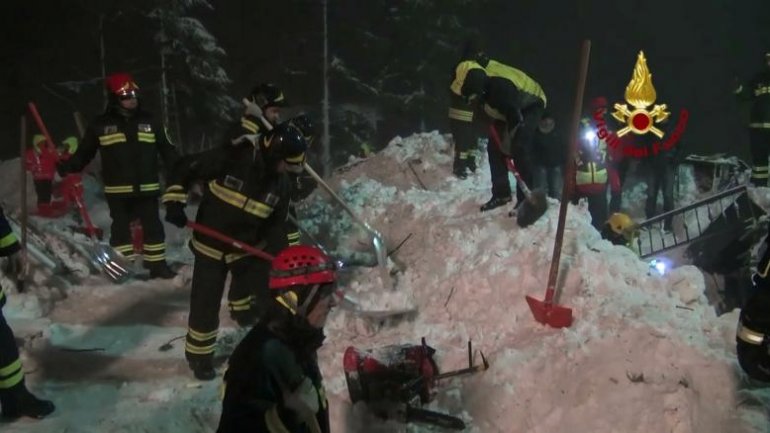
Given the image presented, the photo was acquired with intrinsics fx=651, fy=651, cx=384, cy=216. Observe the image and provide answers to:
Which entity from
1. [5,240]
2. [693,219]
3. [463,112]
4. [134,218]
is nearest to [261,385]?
[5,240]

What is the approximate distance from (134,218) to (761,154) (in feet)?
29.7

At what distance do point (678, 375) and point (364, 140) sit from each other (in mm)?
18816

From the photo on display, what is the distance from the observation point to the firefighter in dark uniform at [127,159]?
6789mm

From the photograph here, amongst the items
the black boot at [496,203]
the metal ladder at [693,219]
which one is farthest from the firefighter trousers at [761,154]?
the black boot at [496,203]

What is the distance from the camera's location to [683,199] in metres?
13.0

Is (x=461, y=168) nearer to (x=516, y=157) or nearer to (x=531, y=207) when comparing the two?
(x=516, y=157)

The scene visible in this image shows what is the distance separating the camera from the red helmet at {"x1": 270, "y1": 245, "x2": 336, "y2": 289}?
2.66 meters

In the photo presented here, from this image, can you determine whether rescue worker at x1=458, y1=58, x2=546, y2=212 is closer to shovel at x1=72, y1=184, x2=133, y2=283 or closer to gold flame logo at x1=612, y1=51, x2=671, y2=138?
gold flame logo at x1=612, y1=51, x2=671, y2=138

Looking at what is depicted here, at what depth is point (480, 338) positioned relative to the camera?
5.39 metres

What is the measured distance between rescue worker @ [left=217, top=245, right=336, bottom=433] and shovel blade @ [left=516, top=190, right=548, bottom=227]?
419 cm

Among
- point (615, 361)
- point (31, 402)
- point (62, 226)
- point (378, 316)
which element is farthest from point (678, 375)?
point (62, 226)

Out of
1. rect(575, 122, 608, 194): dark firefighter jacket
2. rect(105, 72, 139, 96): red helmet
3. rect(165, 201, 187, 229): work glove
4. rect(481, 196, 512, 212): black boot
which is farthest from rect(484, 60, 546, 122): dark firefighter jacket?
rect(105, 72, 139, 96): red helmet

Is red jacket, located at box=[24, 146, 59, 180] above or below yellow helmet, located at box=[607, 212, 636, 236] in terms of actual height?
below

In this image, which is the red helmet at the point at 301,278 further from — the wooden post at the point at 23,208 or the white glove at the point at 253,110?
the wooden post at the point at 23,208
